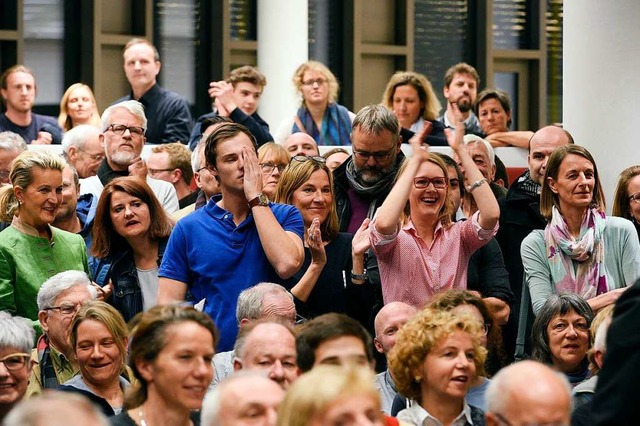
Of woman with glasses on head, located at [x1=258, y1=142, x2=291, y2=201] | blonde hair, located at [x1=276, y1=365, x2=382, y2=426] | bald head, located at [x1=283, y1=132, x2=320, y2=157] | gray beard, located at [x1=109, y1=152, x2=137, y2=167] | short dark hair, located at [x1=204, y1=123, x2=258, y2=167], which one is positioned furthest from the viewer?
bald head, located at [x1=283, y1=132, x2=320, y2=157]

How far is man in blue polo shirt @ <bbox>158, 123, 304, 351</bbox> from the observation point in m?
6.41

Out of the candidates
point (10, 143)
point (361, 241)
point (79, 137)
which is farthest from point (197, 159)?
point (361, 241)

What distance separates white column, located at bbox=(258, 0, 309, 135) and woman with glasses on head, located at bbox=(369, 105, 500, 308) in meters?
5.46

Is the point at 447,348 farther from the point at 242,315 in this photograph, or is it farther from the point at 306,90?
the point at 306,90

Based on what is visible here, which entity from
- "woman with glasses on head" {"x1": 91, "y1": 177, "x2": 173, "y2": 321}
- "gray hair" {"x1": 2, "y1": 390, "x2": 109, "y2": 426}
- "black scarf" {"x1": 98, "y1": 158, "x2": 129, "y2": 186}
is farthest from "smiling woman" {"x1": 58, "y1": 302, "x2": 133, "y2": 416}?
"gray hair" {"x1": 2, "y1": 390, "x2": 109, "y2": 426}

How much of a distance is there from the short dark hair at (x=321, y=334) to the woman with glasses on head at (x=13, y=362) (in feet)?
4.03

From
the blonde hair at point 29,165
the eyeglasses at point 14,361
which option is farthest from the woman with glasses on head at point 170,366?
the blonde hair at point 29,165

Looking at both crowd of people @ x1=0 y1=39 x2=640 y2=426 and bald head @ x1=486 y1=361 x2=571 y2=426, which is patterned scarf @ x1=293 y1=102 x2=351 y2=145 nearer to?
crowd of people @ x1=0 y1=39 x2=640 y2=426

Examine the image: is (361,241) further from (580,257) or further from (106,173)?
(106,173)

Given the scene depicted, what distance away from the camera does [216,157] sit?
21.5 ft

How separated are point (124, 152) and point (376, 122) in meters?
1.57

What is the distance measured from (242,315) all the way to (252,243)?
18.5 inches

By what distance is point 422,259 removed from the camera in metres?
6.83

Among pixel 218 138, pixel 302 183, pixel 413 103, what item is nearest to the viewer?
pixel 218 138
